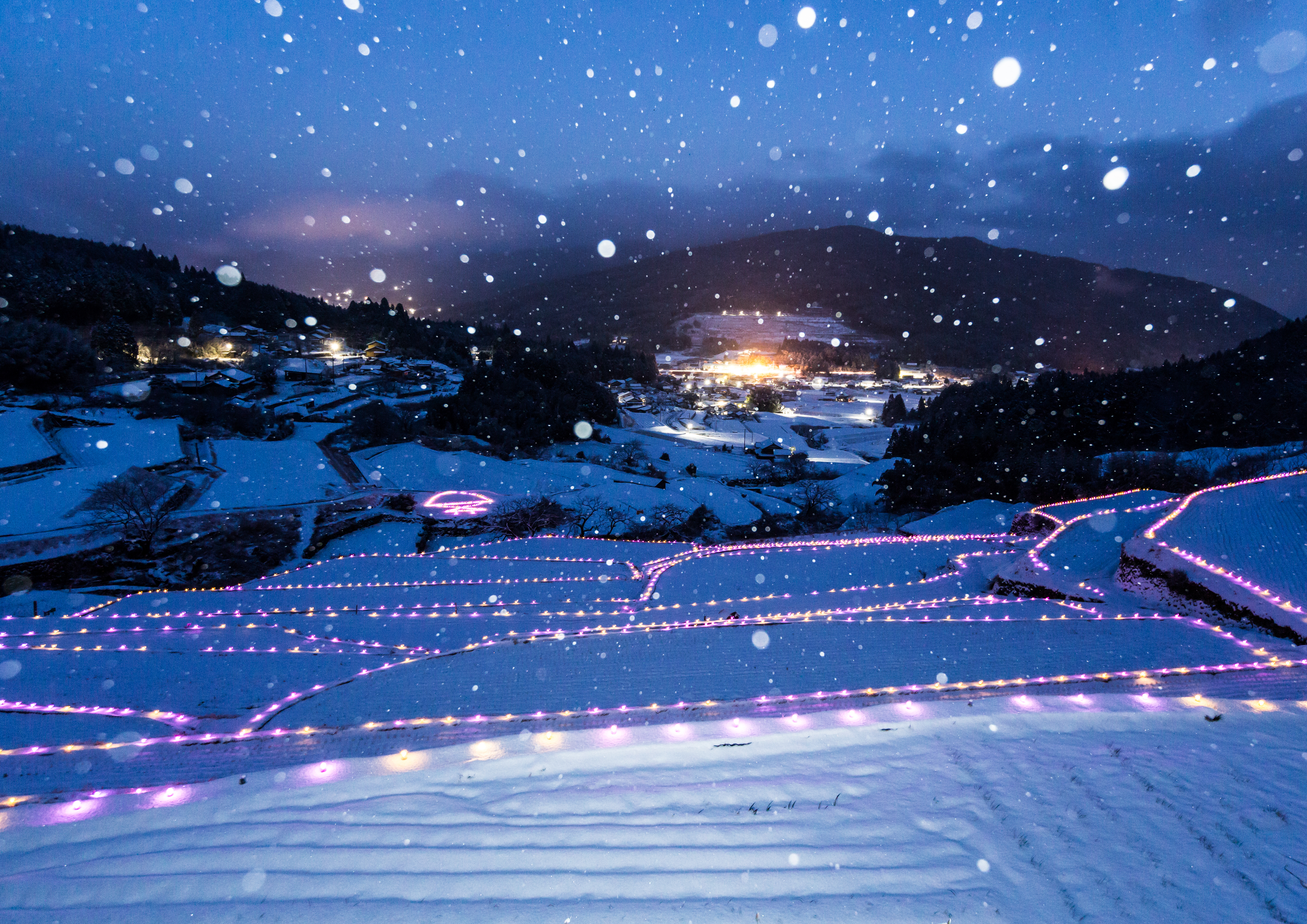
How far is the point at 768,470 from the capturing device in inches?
1312

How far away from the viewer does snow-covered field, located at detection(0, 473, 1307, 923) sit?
8.20 feet

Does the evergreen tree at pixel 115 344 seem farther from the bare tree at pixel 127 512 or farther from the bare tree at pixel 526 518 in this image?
the bare tree at pixel 526 518

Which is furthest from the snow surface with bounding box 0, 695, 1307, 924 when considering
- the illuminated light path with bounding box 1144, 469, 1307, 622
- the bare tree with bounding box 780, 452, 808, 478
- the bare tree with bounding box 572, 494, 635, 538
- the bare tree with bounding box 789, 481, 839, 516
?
the bare tree with bounding box 780, 452, 808, 478

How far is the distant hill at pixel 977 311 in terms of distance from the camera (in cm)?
13012

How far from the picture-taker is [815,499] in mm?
23906

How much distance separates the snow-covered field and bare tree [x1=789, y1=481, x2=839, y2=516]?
51.1 ft

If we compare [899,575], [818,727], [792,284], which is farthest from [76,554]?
[792,284]

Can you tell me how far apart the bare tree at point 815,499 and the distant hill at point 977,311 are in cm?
11352

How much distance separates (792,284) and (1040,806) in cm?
21079

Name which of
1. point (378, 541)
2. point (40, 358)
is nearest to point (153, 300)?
point (40, 358)

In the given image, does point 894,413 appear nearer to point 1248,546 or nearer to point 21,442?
point 1248,546

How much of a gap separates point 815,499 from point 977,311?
169156mm

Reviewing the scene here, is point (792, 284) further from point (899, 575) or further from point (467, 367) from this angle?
point (899, 575)

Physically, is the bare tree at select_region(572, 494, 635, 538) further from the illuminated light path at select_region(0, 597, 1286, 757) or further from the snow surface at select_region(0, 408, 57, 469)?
the snow surface at select_region(0, 408, 57, 469)
